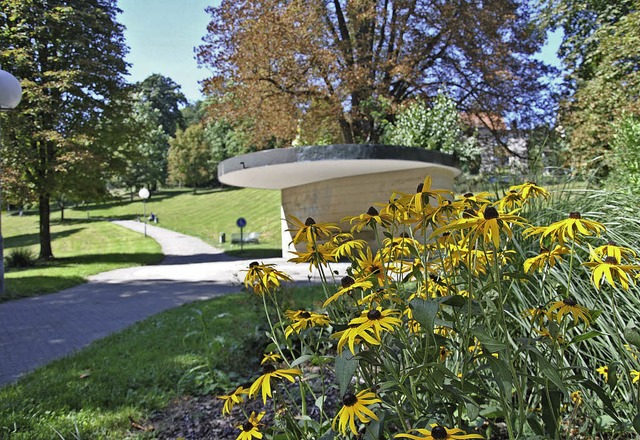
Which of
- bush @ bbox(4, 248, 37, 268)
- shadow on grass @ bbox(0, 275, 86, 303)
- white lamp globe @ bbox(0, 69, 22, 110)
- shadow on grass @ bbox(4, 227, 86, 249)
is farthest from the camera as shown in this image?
shadow on grass @ bbox(4, 227, 86, 249)

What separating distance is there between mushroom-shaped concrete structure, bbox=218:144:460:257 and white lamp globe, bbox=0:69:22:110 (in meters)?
4.44

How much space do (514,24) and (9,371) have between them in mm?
14869

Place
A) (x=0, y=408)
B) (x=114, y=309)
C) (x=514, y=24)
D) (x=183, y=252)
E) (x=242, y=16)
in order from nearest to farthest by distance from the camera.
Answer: (x=0, y=408) < (x=114, y=309) < (x=242, y=16) < (x=514, y=24) < (x=183, y=252)

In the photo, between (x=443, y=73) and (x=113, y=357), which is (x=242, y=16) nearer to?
(x=443, y=73)

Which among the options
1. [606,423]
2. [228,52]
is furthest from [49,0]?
[606,423]

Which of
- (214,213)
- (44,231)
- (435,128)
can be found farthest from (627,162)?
(214,213)

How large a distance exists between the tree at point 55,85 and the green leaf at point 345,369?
1366 centimetres

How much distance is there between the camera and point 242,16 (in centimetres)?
1277

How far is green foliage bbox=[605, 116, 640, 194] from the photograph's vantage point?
161 inches

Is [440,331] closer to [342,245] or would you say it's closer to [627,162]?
[342,245]

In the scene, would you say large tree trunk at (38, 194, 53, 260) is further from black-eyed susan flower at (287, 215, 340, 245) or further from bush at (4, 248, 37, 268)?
black-eyed susan flower at (287, 215, 340, 245)

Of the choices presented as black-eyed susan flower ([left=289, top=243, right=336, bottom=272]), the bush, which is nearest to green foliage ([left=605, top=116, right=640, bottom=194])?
black-eyed susan flower ([left=289, top=243, right=336, bottom=272])

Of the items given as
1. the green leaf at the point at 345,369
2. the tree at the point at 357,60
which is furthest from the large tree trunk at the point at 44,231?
the green leaf at the point at 345,369

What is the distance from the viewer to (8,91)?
596cm
